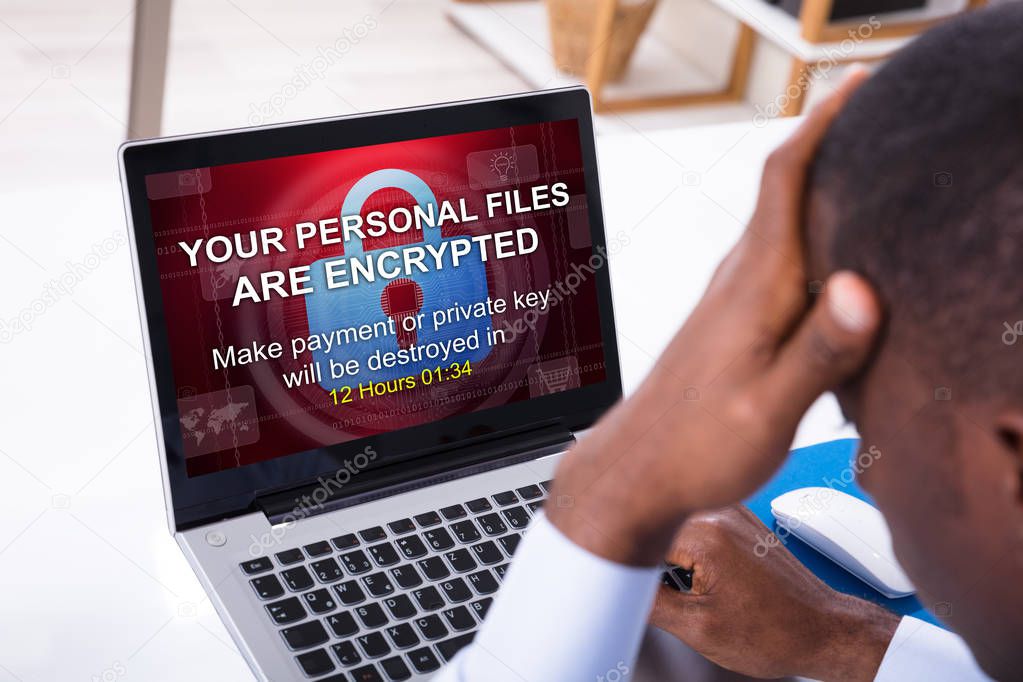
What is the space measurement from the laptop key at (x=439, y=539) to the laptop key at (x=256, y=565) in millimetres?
103

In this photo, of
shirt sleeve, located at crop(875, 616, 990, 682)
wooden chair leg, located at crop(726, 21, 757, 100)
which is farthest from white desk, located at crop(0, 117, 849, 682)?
wooden chair leg, located at crop(726, 21, 757, 100)

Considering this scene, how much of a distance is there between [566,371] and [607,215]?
354 millimetres

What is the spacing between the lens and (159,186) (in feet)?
2.29

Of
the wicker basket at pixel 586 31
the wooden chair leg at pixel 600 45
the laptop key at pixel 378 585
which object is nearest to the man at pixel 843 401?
the laptop key at pixel 378 585

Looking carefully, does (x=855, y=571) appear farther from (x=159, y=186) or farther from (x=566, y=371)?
(x=159, y=186)

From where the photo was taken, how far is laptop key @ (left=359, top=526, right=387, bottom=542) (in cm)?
71

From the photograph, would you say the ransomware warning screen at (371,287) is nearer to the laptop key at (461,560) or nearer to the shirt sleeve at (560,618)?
the laptop key at (461,560)

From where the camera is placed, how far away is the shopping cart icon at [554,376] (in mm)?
810

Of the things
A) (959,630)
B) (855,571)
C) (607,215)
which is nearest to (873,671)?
(855,571)

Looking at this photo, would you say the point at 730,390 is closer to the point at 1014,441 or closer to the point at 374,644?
the point at 1014,441

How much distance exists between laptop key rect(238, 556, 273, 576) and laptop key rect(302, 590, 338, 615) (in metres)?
0.04

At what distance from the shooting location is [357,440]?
76cm

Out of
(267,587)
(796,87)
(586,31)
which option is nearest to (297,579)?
(267,587)

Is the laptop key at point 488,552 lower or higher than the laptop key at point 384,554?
lower
